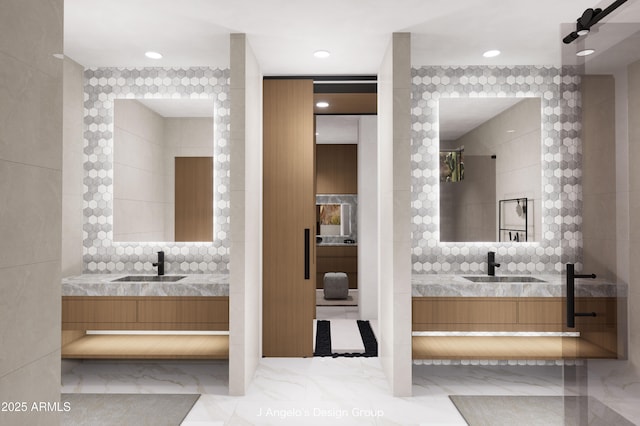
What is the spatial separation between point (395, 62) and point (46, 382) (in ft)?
9.35

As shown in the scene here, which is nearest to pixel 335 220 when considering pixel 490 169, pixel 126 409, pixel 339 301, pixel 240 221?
pixel 339 301

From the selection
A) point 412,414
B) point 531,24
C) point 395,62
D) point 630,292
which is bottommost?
point 412,414

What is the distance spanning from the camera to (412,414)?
9.50ft

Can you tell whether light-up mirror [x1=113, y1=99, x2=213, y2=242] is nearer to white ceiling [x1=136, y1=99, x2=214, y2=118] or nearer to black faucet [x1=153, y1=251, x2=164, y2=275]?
white ceiling [x1=136, y1=99, x2=214, y2=118]

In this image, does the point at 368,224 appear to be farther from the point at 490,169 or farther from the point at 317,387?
the point at 317,387

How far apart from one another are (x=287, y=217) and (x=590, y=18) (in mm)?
2784

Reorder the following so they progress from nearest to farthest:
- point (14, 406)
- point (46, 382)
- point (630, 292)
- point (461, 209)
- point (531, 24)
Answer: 1. point (14, 406)
2. point (46, 382)
3. point (630, 292)
4. point (531, 24)
5. point (461, 209)

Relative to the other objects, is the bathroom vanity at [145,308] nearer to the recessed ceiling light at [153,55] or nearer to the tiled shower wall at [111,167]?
the tiled shower wall at [111,167]

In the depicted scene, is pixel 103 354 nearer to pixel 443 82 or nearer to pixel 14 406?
pixel 14 406

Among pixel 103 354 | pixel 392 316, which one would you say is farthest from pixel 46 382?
pixel 392 316

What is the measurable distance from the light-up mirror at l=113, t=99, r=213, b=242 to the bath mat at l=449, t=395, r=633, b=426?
8.37 ft

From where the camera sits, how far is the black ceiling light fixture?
1.82m

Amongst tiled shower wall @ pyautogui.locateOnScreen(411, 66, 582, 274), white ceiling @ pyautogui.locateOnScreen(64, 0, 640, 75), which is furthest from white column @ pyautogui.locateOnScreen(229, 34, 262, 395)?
tiled shower wall @ pyautogui.locateOnScreen(411, 66, 582, 274)

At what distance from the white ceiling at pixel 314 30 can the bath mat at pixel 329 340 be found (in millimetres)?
2722
